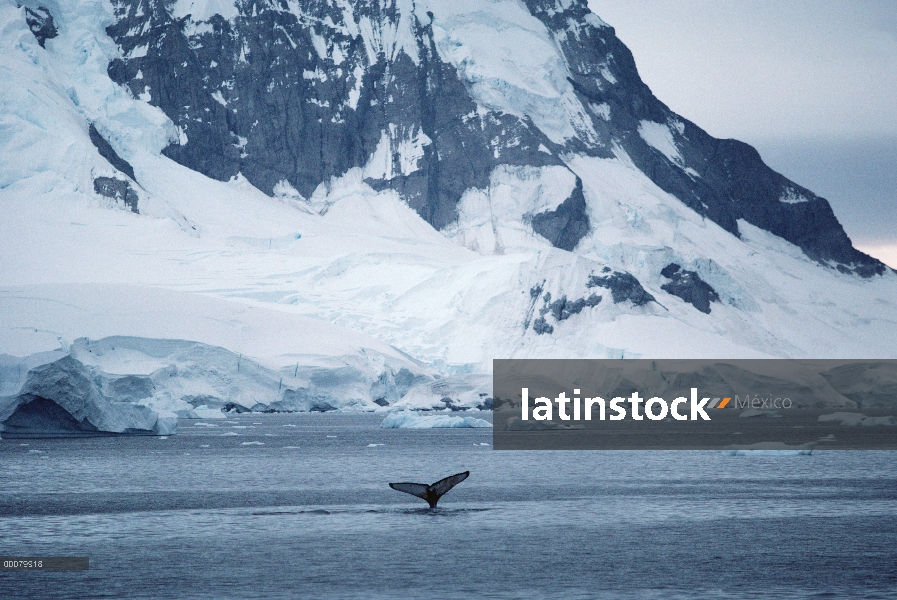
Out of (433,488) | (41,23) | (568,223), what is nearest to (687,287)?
(568,223)

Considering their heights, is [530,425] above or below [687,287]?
below

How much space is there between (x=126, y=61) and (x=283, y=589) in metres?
183

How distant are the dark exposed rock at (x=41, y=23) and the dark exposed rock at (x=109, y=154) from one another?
56.7ft

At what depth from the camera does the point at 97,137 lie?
164500 mm

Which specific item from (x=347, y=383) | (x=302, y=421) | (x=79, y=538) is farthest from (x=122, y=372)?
(x=79, y=538)

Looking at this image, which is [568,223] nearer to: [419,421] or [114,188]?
[114,188]

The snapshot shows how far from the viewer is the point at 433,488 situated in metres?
34.1

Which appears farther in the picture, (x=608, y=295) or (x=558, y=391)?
(x=608, y=295)

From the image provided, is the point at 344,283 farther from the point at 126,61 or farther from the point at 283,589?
the point at 283,589

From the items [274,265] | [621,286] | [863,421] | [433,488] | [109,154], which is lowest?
[433,488]

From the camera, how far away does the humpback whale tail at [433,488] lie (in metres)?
32.5

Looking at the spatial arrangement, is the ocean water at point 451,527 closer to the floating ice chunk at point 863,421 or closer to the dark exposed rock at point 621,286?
the floating ice chunk at point 863,421

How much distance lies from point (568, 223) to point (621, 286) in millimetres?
48795

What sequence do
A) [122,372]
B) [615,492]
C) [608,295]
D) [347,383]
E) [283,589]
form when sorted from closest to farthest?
[283,589], [615,492], [122,372], [347,383], [608,295]
